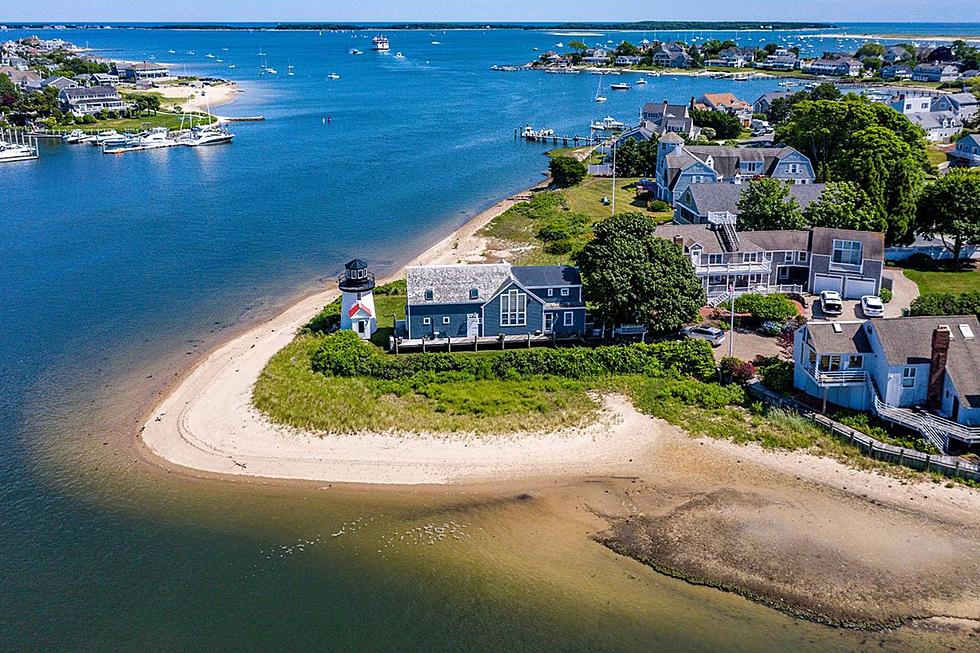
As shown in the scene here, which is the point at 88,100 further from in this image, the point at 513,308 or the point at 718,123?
the point at 513,308

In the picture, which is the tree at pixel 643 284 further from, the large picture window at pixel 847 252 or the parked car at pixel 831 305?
the large picture window at pixel 847 252

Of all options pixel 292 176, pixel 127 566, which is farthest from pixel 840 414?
pixel 292 176

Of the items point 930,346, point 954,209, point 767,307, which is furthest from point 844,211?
point 930,346

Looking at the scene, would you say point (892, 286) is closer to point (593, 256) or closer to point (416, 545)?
point (593, 256)

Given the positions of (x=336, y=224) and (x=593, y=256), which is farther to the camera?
(x=336, y=224)

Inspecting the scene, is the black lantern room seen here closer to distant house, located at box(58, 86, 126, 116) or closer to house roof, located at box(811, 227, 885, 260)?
house roof, located at box(811, 227, 885, 260)

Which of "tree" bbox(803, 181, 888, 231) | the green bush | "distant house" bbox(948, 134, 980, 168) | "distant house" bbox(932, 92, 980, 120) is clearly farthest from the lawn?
"distant house" bbox(932, 92, 980, 120)
